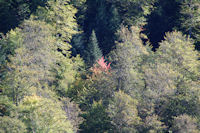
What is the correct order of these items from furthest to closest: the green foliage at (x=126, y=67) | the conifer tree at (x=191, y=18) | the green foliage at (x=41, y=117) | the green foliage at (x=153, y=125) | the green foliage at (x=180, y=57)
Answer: the conifer tree at (x=191, y=18) < the green foliage at (x=180, y=57) < the green foliage at (x=126, y=67) < the green foliage at (x=153, y=125) < the green foliage at (x=41, y=117)

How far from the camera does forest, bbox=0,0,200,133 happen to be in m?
29.3

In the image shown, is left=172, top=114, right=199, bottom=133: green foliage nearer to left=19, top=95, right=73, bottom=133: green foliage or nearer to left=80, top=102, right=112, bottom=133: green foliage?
left=80, top=102, right=112, bottom=133: green foliage

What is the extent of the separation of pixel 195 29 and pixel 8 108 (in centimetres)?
2892

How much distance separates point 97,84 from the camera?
35.4 meters

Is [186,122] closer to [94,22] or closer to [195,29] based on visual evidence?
[195,29]

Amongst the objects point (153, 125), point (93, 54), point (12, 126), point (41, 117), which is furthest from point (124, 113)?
point (93, 54)

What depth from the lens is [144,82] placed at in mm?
34094

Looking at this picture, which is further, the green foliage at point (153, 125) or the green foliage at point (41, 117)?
the green foliage at point (153, 125)

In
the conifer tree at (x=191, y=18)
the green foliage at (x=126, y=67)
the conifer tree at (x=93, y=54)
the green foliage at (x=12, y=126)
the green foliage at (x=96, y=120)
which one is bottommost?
the green foliage at (x=12, y=126)

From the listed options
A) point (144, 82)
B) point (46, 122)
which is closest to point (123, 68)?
point (144, 82)

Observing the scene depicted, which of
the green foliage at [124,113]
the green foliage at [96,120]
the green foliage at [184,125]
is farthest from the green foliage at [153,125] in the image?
the green foliage at [96,120]

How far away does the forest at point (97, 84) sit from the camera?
29281mm

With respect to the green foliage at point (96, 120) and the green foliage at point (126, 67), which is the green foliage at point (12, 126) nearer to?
the green foliage at point (96, 120)

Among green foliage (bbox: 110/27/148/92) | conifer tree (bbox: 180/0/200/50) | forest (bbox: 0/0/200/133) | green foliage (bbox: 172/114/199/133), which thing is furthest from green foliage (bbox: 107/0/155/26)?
green foliage (bbox: 172/114/199/133)
